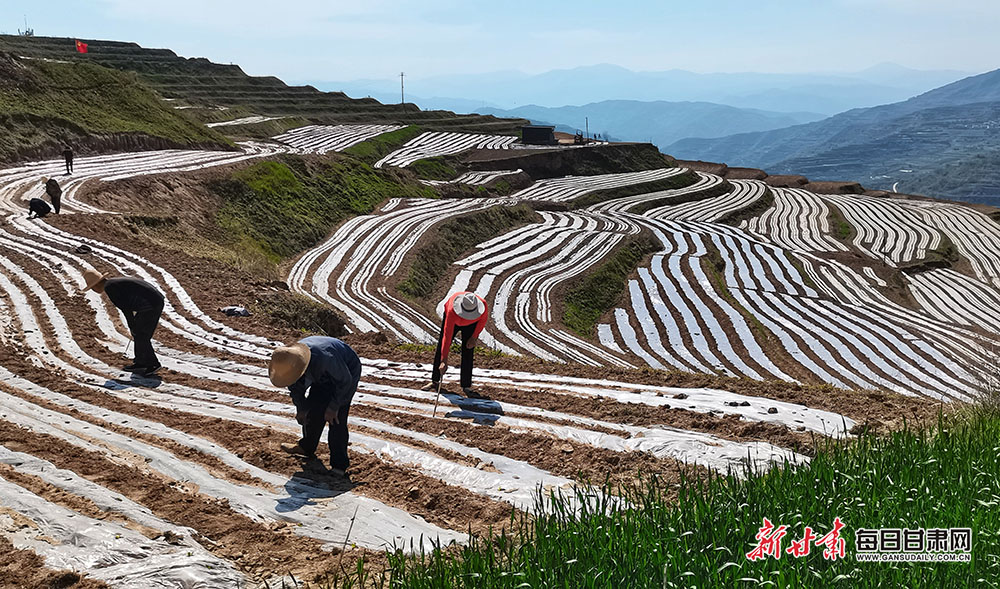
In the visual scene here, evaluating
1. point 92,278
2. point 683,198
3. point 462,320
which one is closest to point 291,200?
point 92,278

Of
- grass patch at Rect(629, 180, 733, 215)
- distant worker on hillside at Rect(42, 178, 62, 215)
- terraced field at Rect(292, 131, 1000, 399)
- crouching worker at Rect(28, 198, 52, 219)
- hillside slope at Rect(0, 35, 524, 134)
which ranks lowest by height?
terraced field at Rect(292, 131, 1000, 399)

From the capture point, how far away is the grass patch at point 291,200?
3494 centimetres

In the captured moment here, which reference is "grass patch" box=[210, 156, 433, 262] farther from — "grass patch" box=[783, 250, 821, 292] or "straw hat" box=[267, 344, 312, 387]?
"straw hat" box=[267, 344, 312, 387]

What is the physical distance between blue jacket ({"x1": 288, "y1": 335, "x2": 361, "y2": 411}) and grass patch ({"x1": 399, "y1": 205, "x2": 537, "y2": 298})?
80.5 ft

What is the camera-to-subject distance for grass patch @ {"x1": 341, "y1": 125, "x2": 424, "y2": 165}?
239 ft

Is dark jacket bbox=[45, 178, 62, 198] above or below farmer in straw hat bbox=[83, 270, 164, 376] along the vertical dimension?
above

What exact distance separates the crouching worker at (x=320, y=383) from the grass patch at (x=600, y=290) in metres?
24.9

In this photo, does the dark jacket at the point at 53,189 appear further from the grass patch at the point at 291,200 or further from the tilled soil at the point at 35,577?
the tilled soil at the point at 35,577

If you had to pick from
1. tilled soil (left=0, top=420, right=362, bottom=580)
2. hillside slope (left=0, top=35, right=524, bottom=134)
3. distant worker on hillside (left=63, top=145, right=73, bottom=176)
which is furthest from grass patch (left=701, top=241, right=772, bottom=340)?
hillside slope (left=0, top=35, right=524, bottom=134)

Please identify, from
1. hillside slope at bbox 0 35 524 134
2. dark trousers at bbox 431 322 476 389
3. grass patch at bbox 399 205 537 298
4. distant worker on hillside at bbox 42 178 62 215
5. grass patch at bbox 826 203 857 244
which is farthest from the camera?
hillside slope at bbox 0 35 524 134

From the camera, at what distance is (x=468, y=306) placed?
10.3 meters

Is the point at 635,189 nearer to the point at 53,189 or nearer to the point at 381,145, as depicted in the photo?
the point at 381,145

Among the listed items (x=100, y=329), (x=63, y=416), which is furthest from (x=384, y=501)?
(x=100, y=329)

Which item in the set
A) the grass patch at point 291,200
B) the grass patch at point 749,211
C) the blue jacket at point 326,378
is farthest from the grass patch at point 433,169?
the blue jacket at point 326,378
